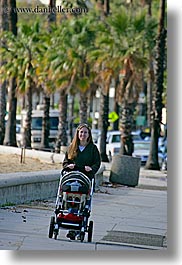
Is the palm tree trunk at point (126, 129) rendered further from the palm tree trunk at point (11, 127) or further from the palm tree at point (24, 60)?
the palm tree trunk at point (11, 127)

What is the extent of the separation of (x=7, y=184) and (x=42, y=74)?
15.9 metres

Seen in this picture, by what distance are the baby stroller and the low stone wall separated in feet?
7.90

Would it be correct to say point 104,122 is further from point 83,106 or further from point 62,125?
point 83,106

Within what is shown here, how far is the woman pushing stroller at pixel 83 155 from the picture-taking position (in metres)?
10.2

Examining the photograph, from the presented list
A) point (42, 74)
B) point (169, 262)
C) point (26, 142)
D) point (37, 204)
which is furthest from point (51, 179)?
point (42, 74)

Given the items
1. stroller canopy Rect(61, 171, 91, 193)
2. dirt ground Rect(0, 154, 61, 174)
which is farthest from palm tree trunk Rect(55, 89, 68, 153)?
stroller canopy Rect(61, 171, 91, 193)

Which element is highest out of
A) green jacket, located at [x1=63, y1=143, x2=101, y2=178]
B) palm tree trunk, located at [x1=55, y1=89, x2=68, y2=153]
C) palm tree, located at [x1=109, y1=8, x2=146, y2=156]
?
palm tree, located at [x1=109, y1=8, x2=146, y2=156]

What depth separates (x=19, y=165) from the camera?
1812 cm

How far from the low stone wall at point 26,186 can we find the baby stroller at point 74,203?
2407mm

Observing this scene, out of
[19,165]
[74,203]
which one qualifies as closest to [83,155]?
[74,203]

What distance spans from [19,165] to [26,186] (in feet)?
15.3

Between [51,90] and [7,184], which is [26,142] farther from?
[7,184]

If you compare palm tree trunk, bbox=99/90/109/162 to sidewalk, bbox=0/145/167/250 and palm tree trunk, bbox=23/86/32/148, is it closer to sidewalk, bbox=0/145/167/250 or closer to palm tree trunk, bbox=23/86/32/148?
palm tree trunk, bbox=23/86/32/148

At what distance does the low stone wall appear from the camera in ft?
41.8
